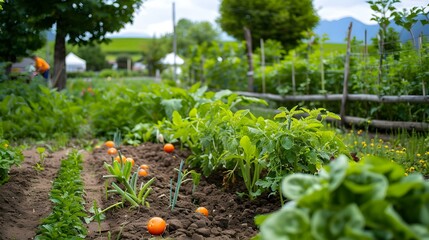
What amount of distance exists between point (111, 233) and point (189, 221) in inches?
17.9

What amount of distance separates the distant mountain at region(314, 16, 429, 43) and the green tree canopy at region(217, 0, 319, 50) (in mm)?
6145

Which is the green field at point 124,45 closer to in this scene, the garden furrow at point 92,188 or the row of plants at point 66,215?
the garden furrow at point 92,188

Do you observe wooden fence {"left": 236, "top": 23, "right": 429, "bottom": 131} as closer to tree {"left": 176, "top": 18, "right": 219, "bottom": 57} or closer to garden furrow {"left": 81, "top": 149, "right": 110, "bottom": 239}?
garden furrow {"left": 81, "top": 149, "right": 110, "bottom": 239}

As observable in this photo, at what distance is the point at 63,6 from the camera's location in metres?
6.88

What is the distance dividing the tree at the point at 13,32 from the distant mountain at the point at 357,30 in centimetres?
513

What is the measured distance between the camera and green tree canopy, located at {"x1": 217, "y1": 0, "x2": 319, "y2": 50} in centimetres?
1500

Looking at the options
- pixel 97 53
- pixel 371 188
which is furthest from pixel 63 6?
pixel 97 53

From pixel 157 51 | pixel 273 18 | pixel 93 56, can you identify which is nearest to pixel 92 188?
pixel 273 18

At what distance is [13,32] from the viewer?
7609 mm

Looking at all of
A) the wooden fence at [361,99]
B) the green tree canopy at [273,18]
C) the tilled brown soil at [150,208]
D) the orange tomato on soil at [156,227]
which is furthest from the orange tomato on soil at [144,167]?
the green tree canopy at [273,18]

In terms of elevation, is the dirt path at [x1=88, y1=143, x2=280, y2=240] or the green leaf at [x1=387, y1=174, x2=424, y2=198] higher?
the green leaf at [x1=387, y1=174, x2=424, y2=198]

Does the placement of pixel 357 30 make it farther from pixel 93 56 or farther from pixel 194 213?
pixel 93 56

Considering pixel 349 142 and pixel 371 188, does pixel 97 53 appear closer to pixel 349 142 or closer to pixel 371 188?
pixel 349 142

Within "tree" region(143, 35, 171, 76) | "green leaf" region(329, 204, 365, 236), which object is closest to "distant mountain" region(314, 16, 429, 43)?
"green leaf" region(329, 204, 365, 236)
